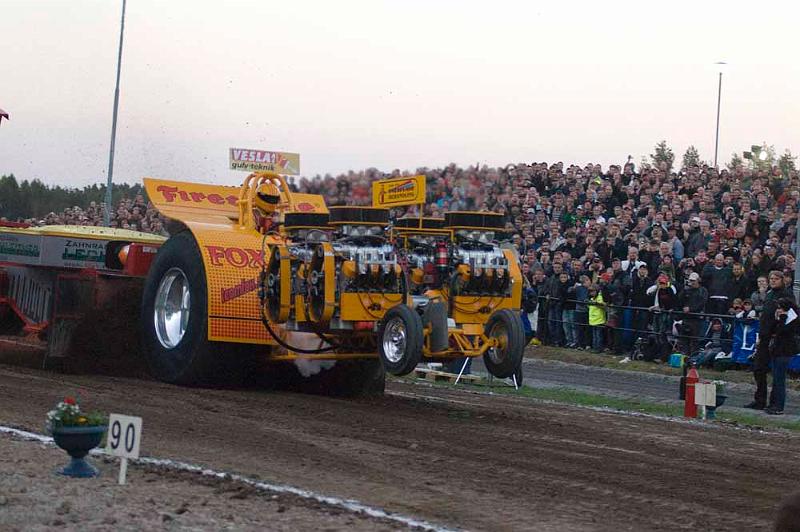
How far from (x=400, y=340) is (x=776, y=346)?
5.67 m

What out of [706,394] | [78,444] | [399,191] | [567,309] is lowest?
[78,444]

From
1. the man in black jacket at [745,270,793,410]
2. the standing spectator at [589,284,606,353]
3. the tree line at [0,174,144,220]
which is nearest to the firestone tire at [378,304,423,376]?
the man in black jacket at [745,270,793,410]

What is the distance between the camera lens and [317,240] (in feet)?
39.7

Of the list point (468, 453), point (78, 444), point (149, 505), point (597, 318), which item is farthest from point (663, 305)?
point (149, 505)

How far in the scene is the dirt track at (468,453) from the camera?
7465mm

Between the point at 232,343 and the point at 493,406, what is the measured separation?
2.78m

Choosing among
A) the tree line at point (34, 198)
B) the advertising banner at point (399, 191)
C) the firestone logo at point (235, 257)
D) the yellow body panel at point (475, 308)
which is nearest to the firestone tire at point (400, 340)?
the yellow body panel at point (475, 308)

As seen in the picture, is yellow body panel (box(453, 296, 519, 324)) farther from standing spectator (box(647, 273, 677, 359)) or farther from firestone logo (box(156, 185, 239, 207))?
standing spectator (box(647, 273, 677, 359))

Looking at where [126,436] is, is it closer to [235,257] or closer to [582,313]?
[235,257]

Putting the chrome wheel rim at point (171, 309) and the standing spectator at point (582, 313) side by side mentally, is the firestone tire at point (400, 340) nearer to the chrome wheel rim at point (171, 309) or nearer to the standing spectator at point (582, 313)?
the chrome wheel rim at point (171, 309)

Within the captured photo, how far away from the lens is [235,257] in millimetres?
12648

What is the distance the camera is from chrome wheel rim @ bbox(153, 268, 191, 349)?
42.5ft

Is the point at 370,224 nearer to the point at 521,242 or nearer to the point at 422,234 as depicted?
the point at 422,234

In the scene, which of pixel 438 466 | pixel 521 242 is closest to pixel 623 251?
pixel 521 242
